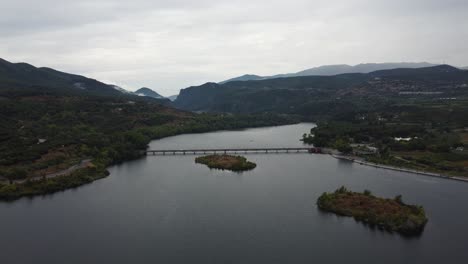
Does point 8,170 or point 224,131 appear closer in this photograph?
point 8,170

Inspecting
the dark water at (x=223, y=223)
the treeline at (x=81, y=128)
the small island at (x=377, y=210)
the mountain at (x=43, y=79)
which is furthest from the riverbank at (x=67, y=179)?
the mountain at (x=43, y=79)

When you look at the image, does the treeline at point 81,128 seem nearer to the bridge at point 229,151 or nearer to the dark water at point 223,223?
the bridge at point 229,151

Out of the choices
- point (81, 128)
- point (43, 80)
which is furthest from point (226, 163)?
point (43, 80)

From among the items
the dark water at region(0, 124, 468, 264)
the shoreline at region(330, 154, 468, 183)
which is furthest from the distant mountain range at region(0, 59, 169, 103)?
the dark water at region(0, 124, 468, 264)

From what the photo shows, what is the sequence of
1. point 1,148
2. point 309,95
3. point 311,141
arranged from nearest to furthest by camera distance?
1. point 1,148
2. point 311,141
3. point 309,95

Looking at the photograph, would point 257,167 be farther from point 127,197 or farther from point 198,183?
point 127,197

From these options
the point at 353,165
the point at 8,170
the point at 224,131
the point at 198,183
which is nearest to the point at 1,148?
the point at 8,170

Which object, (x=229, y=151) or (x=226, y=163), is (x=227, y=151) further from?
(x=226, y=163)
